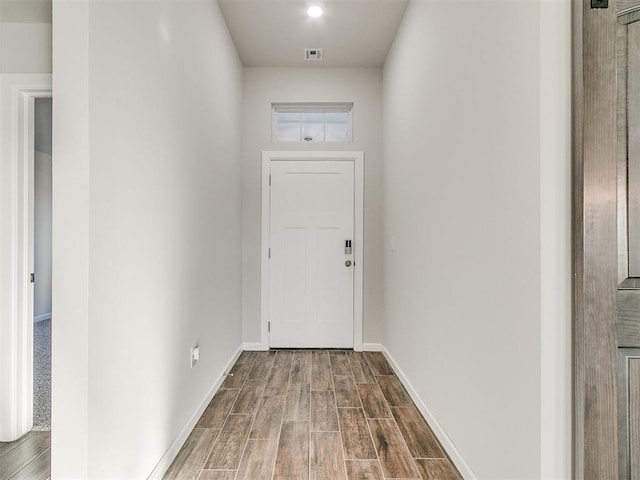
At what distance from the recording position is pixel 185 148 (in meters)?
1.98

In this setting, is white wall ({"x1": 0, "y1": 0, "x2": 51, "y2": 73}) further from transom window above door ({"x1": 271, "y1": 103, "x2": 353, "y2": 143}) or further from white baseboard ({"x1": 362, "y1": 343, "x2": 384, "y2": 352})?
white baseboard ({"x1": 362, "y1": 343, "x2": 384, "y2": 352})

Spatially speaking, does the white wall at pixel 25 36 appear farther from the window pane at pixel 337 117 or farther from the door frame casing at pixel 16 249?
the window pane at pixel 337 117

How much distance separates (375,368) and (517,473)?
73.8 inches

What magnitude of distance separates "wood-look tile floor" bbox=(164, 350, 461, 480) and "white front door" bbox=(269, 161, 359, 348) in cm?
63

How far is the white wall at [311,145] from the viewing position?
3570mm

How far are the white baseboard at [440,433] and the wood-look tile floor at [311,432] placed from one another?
1.4 inches

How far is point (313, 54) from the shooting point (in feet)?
10.9

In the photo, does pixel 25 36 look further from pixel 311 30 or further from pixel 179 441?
pixel 179 441

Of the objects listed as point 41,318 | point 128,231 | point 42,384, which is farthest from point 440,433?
point 41,318

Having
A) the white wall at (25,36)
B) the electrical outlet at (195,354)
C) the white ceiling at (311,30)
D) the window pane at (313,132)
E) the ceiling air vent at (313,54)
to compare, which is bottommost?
the electrical outlet at (195,354)

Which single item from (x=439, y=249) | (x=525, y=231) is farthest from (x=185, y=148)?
(x=525, y=231)

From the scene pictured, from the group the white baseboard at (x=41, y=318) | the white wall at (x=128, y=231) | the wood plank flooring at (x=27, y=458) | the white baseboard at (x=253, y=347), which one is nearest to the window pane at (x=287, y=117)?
the white wall at (x=128, y=231)

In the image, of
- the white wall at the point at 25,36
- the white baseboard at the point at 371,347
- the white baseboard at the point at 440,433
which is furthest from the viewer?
the white baseboard at the point at 371,347

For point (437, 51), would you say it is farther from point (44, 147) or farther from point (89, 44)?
point (44, 147)
